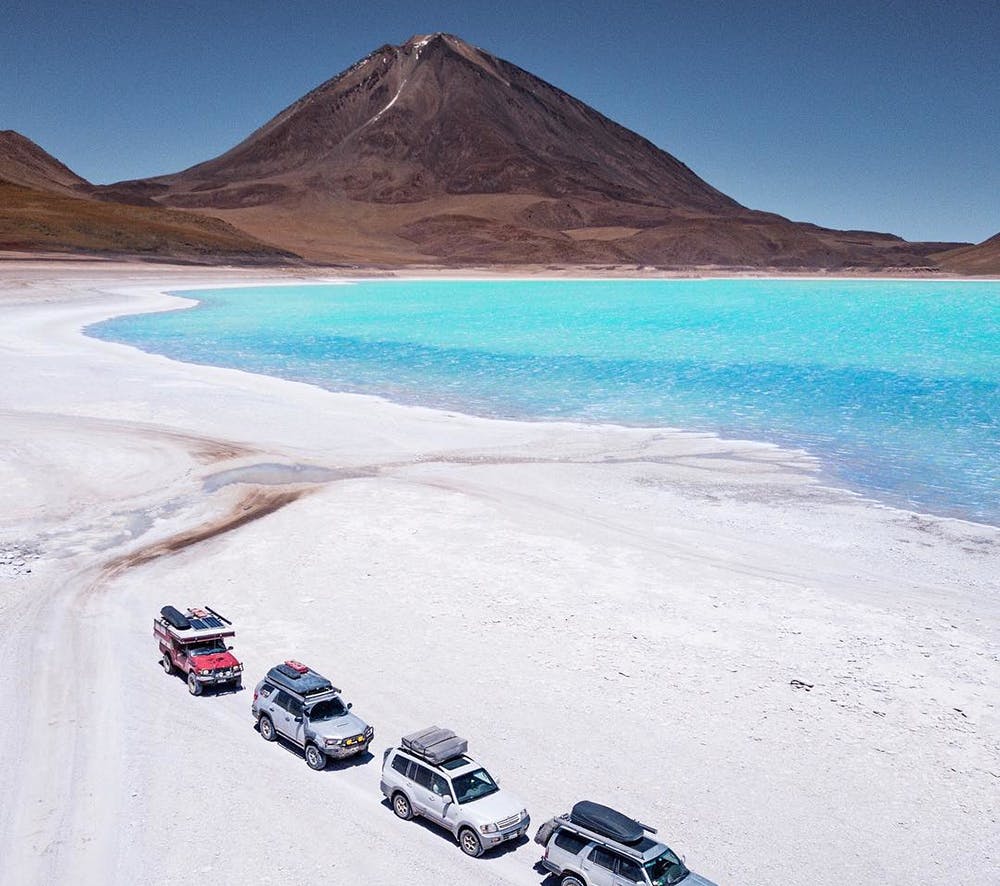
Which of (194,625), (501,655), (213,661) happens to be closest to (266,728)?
(213,661)

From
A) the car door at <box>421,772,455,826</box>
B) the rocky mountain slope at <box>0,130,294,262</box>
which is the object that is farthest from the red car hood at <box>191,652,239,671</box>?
the rocky mountain slope at <box>0,130,294,262</box>

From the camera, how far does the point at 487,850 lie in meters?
9.95

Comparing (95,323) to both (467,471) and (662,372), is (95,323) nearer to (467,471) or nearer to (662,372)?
(662,372)

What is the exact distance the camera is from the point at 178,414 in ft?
105

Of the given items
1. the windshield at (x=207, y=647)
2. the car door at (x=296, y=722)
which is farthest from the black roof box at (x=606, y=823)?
the windshield at (x=207, y=647)

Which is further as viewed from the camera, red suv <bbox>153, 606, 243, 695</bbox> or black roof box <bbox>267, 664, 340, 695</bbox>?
red suv <bbox>153, 606, 243, 695</bbox>

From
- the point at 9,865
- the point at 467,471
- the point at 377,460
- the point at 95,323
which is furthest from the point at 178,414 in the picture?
the point at 95,323

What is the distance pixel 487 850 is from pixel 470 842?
0.72 feet

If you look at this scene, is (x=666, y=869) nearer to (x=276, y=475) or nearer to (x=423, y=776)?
(x=423, y=776)

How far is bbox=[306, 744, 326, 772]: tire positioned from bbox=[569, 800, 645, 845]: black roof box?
3.44 meters

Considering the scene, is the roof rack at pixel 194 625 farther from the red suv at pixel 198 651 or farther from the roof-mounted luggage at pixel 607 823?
the roof-mounted luggage at pixel 607 823

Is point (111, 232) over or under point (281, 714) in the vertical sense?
over

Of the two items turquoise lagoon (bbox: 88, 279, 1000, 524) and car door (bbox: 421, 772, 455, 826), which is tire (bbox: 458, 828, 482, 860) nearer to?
car door (bbox: 421, 772, 455, 826)

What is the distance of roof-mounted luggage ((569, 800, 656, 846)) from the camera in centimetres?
905
